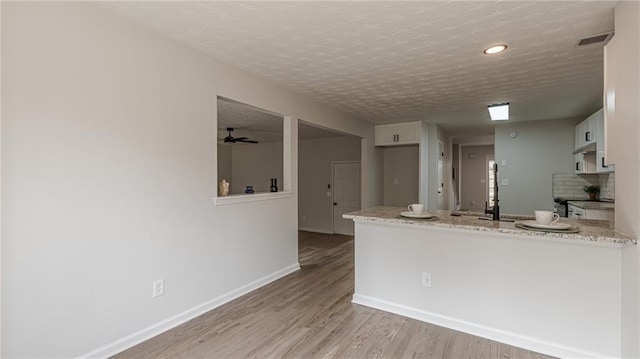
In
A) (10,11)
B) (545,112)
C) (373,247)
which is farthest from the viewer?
(545,112)

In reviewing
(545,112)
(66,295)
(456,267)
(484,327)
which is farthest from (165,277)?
(545,112)

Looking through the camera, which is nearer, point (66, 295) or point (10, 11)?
point (10, 11)

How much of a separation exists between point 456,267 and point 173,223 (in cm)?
246

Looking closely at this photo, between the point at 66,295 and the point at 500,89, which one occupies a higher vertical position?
the point at 500,89

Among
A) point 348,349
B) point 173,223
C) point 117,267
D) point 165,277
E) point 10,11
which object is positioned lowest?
point 348,349

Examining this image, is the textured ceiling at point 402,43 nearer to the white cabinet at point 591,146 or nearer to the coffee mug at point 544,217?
the white cabinet at point 591,146

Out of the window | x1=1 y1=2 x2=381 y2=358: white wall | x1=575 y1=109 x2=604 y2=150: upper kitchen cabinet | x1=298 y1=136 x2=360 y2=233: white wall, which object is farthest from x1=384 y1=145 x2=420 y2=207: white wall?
x1=1 y1=2 x2=381 y2=358: white wall

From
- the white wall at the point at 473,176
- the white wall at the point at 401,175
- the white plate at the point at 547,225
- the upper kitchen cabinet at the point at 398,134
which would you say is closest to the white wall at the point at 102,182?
the white plate at the point at 547,225

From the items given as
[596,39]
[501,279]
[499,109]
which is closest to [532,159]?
[499,109]

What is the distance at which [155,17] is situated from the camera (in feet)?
7.21

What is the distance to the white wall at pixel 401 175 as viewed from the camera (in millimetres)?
6648

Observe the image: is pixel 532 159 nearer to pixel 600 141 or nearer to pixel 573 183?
pixel 573 183

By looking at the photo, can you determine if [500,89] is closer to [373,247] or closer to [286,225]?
[373,247]

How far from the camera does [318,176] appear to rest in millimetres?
7473
